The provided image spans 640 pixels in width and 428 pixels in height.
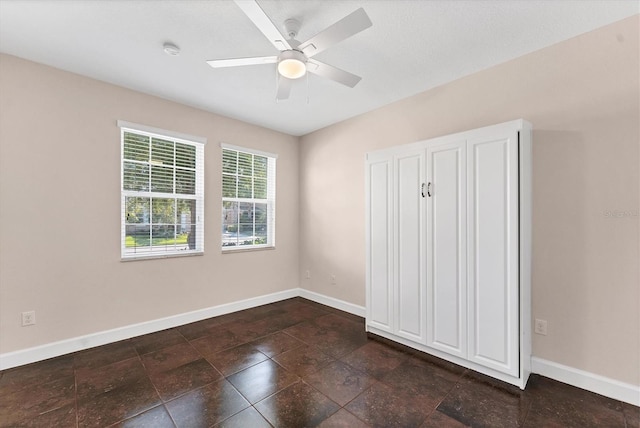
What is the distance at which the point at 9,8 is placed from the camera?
189 cm

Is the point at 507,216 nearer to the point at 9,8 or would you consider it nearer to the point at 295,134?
the point at 295,134

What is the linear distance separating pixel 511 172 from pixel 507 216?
339 mm

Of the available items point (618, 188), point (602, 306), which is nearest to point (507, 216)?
point (618, 188)

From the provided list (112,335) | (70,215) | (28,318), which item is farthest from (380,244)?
(28,318)

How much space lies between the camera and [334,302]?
4.04 m

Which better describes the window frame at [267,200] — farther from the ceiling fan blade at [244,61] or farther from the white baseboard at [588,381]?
the white baseboard at [588,381]

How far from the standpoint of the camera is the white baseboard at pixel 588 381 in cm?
194

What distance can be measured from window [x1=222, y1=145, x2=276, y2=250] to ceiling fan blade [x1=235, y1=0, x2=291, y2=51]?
2301mm

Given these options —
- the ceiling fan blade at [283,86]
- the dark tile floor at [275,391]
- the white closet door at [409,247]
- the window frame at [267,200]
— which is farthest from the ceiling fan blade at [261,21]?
the dark tile floor at [275,391]

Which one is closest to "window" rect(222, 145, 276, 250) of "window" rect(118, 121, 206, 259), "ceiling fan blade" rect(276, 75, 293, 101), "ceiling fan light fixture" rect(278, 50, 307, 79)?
"window" rect(118, 121, 206, 259)

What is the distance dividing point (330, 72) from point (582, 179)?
2112mm

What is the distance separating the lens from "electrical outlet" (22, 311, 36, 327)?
247cm

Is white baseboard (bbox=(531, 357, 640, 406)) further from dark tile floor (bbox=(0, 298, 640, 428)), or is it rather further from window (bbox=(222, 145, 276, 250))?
window (bbox=(222, 145, 276, 250))

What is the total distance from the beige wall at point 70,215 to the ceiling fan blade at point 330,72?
2.17 metres
